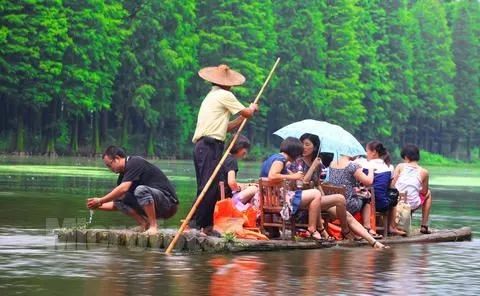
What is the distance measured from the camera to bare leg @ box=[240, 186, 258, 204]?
59.1 ft

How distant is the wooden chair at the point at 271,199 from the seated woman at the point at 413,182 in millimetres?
3311

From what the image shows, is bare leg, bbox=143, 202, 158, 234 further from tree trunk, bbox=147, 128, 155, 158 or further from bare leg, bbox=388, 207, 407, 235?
tree trunk, bbox=147, 128, 155, 158

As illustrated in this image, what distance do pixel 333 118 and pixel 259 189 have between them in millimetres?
88064

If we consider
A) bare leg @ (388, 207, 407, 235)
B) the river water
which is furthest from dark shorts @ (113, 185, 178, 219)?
bare leg @ (388, 207, 407, 235)

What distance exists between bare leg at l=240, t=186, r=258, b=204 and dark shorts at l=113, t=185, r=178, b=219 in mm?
1109

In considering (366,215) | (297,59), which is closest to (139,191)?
(366,215)

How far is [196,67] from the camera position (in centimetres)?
8675

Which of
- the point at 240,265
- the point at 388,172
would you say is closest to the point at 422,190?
the point at 388,172

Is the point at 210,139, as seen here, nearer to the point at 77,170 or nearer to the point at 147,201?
the point at 147,201

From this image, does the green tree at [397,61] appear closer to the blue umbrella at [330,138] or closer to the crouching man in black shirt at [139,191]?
the blue umbrella at [330,138]

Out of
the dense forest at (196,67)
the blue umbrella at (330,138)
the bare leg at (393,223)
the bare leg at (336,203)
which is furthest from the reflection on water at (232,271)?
the dense forest at (196,67)

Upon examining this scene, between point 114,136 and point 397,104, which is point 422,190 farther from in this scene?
point 397,104

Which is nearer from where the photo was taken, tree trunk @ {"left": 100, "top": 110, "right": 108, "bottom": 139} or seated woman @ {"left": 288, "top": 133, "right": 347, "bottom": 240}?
seated woman @ {"left": 288, "top": 133, "right": 347, "bottom": 240}

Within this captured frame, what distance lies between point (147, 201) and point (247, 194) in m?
1.69
